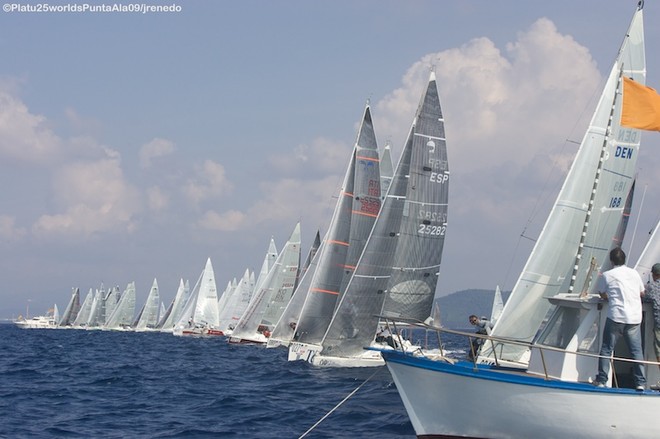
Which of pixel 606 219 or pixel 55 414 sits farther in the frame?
pixel 606 219

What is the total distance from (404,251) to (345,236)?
862cm

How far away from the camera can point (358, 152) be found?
4359 cm

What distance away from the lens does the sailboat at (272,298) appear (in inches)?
2516

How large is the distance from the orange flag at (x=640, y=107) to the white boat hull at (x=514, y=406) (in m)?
8.75

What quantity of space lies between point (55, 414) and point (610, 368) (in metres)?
13.7

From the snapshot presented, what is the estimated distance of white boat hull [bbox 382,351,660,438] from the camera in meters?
13.3

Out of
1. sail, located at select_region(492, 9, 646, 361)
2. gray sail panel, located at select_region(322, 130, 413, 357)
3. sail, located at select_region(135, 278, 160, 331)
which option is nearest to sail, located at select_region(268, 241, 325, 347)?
gray sail panel, located at select_region(322, 130, 413, 357)

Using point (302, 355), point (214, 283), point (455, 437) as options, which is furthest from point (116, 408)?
point (214, 283)

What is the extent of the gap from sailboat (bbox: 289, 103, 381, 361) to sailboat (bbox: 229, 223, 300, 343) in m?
21.5

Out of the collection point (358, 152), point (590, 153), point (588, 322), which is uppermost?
point (358, 152)

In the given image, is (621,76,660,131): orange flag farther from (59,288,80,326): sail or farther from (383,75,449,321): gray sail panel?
(59,288,80,326): sail

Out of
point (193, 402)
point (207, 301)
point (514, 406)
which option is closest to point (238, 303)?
point (207, 301)

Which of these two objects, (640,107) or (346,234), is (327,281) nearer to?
(346,234)

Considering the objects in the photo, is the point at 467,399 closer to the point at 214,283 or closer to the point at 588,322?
the point at 588,322
